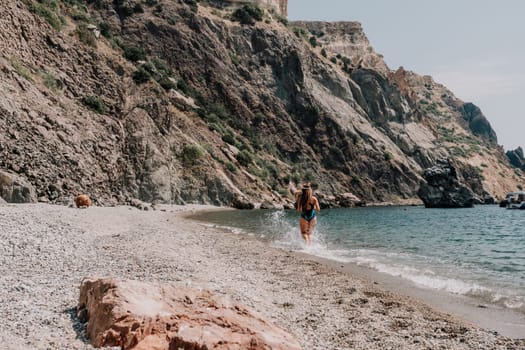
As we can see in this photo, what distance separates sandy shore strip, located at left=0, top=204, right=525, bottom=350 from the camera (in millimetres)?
5648

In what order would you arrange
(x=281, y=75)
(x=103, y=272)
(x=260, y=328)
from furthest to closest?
(x=281, y=75) → (x=103, y=272) → (x=260, y=328)

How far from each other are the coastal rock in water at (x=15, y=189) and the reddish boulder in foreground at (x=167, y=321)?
1685cm

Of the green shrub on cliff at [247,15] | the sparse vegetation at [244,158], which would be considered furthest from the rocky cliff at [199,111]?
the green shrub on cliff at [247,15]

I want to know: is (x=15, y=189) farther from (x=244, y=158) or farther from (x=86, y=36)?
(x=244, y=158)

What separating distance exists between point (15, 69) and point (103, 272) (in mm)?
26272

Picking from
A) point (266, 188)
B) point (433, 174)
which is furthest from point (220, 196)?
point (433, 174)

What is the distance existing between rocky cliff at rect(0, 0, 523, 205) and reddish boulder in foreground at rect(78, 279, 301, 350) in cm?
1835

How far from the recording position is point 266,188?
51938 mm

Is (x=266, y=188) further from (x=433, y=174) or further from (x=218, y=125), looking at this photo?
(x=433, y=174)

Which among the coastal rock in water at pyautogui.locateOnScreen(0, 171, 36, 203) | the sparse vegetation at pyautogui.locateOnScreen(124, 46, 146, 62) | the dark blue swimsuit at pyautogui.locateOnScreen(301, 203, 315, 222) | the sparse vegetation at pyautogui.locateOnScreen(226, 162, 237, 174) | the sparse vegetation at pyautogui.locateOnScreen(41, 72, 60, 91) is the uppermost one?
the sparse vegetation at pyautogui.locateOnScreen(124, 46, 146, 62)

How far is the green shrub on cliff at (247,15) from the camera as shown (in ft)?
266

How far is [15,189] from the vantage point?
64.6 feet

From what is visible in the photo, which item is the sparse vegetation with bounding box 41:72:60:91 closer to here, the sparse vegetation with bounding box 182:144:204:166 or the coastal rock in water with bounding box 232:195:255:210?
the sparse vegetation with bounding box 182:144:204:166

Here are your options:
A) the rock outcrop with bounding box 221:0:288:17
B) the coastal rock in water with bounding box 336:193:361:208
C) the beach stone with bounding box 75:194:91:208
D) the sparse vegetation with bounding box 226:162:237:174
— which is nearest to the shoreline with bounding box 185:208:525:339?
the beach stone with bounding box 75:194:91:208
